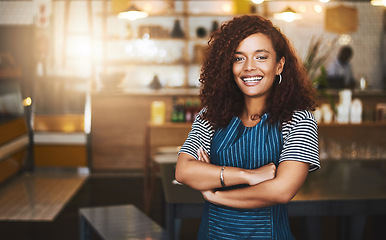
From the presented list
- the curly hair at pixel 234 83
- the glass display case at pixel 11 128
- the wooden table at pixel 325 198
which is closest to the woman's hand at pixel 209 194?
the curly hair at pixel 234 83

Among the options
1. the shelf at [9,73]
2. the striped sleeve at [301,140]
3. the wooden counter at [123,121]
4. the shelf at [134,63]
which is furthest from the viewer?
the shelf at [134,63]

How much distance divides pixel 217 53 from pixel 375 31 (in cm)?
808

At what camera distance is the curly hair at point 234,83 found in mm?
1533

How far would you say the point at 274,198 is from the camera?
145cm

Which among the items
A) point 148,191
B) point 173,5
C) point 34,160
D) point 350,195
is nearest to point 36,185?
point 34,160

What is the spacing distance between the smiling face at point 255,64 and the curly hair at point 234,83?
0.02 m

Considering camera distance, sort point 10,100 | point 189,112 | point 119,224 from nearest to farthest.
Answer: point 119,224 → point 189,112 → point 10,100

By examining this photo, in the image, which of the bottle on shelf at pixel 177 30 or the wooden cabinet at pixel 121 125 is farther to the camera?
the bottle on shelf at pixel 177 30

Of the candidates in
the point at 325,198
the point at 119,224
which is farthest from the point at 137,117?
the point at 325,198

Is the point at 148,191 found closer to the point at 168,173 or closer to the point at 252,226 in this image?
the point at 168,173

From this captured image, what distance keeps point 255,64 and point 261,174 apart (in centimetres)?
37

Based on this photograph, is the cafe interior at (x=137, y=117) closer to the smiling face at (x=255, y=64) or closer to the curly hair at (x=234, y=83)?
the curly hair at (x=234, y=83)

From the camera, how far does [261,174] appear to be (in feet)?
4.86

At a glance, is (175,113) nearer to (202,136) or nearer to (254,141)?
(202,136)
